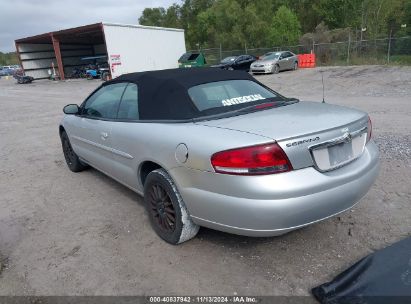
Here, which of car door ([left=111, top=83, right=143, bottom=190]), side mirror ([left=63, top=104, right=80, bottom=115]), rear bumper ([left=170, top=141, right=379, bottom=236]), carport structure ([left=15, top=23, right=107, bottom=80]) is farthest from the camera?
carport structure ([left=15, top=23, right=107, bottom=80])

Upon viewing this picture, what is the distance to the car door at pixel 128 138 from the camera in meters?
3.53

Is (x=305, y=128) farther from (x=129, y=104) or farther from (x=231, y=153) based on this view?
(x=129, y=104)

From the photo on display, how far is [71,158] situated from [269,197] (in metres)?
4.04

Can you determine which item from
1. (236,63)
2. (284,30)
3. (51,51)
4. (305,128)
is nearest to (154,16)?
(51,51)

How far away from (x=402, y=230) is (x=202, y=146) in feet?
6.77

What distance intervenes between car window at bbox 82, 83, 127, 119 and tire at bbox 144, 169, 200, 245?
3.86 feet

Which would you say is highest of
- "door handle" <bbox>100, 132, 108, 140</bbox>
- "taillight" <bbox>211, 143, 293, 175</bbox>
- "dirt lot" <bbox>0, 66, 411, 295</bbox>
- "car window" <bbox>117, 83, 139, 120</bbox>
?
"car window" <bbox>117, 83, 139, 120</bbox>

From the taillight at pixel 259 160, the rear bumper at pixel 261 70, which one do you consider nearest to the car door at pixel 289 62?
the rear bumper at pixel 261 70

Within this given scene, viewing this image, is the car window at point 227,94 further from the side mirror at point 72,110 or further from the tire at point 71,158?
the tire at point 71,158

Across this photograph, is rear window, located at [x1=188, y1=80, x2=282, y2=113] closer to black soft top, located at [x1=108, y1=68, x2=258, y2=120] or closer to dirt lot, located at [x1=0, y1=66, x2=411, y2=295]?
black soft top, located at [x1=108, y1=68, x2=258, y2=120]

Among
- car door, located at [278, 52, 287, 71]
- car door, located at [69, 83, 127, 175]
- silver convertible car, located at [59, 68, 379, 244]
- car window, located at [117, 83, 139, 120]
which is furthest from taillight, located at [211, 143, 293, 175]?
car door, located at [278, 52, 287, 71]

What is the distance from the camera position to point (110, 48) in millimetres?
27969

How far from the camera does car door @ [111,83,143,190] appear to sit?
11.6ft

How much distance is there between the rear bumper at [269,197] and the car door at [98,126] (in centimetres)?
158
